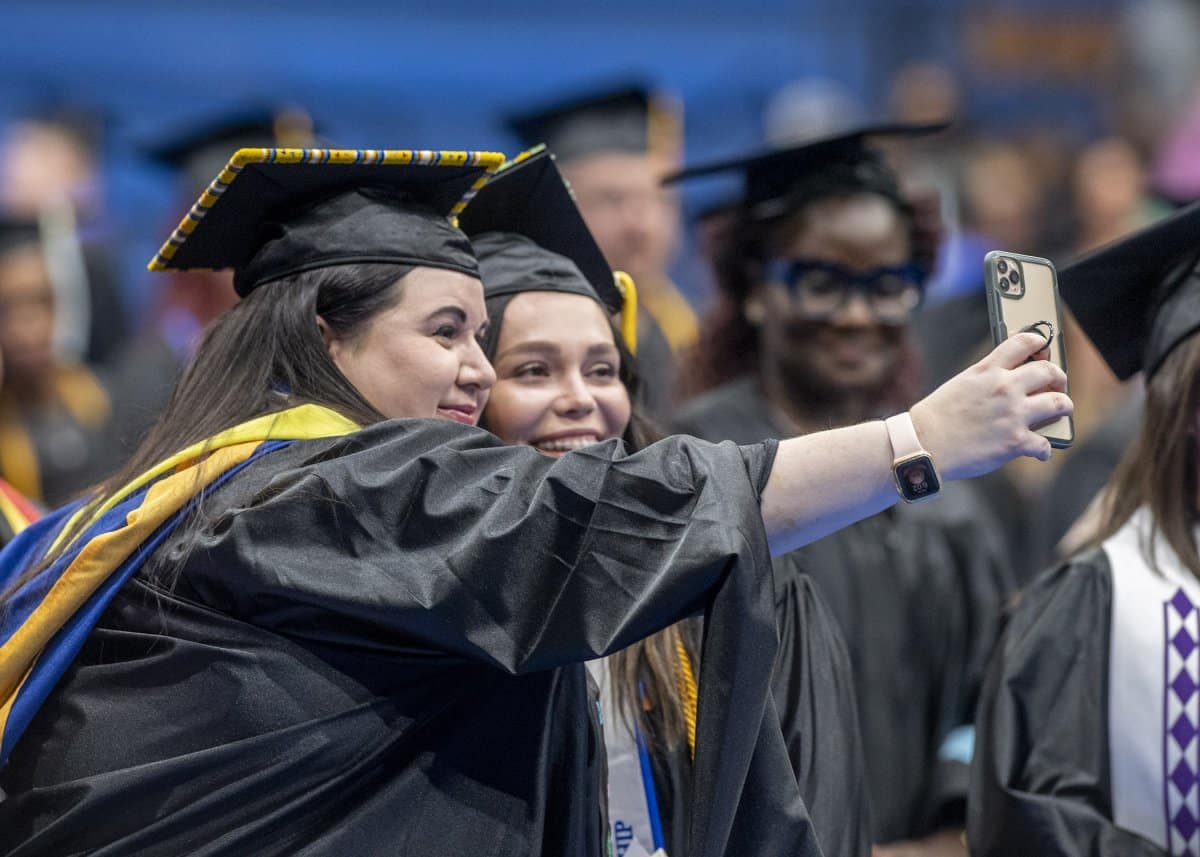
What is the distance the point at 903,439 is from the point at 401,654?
78cm

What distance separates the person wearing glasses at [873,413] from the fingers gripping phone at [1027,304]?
5.51 ft

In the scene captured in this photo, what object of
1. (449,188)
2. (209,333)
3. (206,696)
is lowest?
(206,696)

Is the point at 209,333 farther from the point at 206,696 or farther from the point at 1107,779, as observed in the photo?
the point at 1107,779

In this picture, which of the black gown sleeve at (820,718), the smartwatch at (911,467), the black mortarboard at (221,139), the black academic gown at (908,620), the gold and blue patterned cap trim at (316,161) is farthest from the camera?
the black mortarboard at (221,139)

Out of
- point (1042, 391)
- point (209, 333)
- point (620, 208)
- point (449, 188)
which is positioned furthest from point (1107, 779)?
point (620, 208)

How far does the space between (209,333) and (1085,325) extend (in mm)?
1751

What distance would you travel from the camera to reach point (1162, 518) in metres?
3.35

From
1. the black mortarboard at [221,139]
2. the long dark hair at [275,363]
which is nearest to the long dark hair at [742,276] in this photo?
the black mortarboard at [221,139]

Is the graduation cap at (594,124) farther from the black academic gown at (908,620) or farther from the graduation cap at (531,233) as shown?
the graduation cap at (531,233)

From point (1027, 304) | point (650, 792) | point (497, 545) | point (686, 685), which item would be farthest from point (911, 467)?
point (650, 792)

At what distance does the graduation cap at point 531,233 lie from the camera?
3184 mm

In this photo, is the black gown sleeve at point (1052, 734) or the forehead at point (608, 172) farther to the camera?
the forehead at point (608, 172)

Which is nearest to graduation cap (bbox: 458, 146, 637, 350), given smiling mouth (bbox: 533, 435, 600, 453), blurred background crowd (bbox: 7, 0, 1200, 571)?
smiling mouth (bbox: 533, 435, 600, 453)

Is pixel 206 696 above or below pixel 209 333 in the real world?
below
